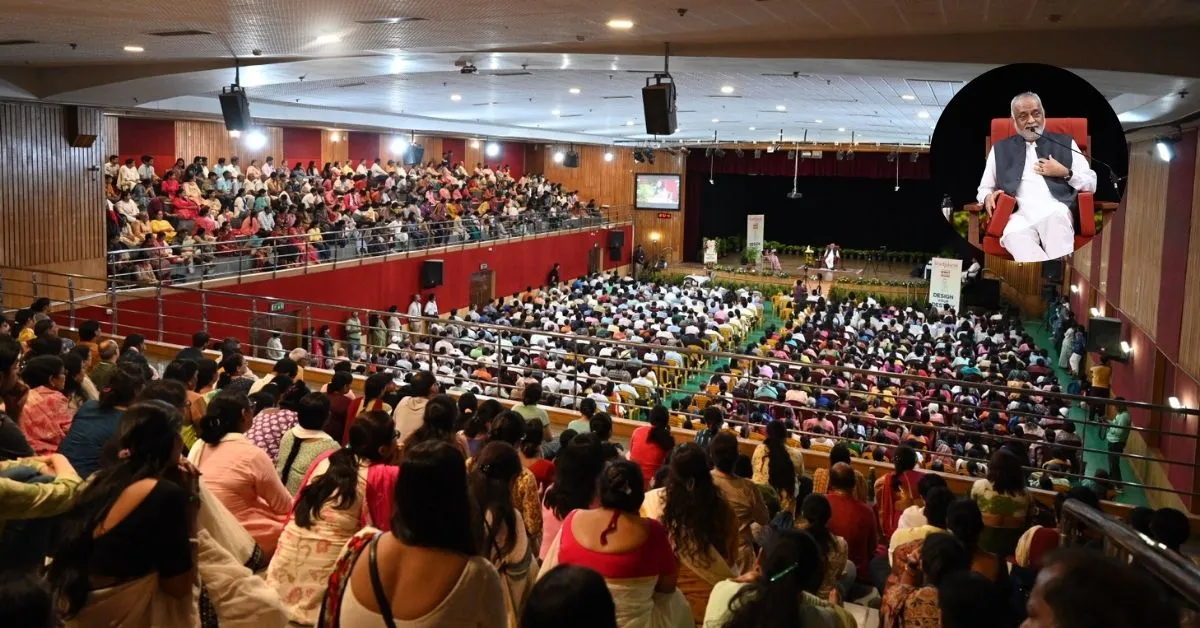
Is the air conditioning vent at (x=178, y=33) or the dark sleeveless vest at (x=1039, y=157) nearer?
the dark sleeveless vest at (x=1039, y=157)

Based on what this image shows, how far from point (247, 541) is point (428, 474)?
1.21 m

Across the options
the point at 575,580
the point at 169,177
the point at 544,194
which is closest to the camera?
the point at 575,580

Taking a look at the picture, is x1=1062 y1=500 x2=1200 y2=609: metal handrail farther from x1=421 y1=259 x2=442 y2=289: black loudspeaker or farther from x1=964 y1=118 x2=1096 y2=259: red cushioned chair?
x1=421 y1=259 x2=442 y2=289: black loudspeaker

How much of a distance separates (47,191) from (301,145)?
8.94m

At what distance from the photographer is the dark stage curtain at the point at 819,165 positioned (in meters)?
29.7

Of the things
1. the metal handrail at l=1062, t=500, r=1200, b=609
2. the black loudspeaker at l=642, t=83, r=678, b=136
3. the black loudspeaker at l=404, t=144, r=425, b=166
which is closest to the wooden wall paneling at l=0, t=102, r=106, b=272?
the black loudspeaker at l=642, t=83, r=678, b=136

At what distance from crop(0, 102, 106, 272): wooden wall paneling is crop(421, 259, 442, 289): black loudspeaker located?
7.37m

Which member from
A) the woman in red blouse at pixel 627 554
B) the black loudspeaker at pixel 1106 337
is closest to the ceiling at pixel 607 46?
the black loudspeaker at pixel 1106 337

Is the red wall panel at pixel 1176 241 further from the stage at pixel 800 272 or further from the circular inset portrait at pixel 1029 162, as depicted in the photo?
the stage at pixel 800 272

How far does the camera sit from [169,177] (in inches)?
632

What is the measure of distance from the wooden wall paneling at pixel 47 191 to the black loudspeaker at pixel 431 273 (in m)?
7.37

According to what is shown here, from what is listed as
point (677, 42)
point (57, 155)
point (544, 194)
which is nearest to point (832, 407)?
point (677, 42)

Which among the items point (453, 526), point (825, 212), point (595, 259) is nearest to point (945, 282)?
point (595, 259)

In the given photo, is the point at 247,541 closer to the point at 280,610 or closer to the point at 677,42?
the point at 280,610
